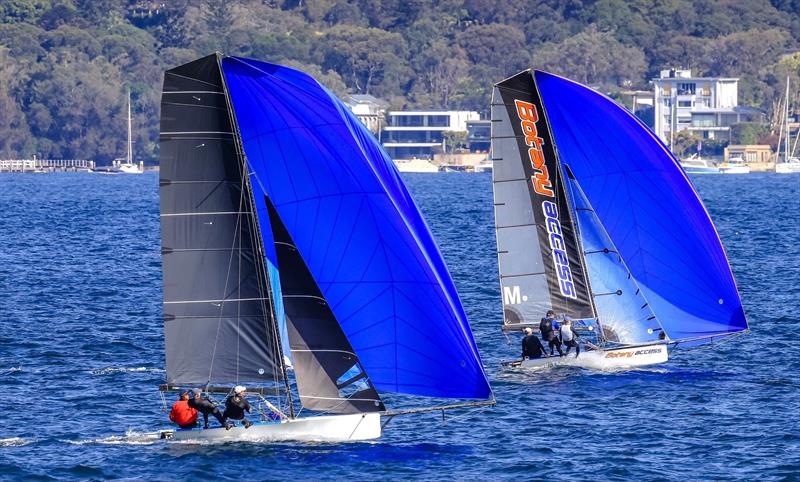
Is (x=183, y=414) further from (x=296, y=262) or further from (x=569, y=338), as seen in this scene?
(x=569, y=338)

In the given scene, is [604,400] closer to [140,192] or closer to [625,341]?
[625,341]

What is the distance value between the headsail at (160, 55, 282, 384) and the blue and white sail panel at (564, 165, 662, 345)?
37.3 ft

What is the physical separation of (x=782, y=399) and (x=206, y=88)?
1371cm

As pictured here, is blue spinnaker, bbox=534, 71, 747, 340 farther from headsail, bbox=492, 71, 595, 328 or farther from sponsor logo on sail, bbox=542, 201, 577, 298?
sponsor logo on sail, bbox=542, 201, 577, 298

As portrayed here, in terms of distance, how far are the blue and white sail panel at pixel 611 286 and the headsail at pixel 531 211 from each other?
12.4 inches

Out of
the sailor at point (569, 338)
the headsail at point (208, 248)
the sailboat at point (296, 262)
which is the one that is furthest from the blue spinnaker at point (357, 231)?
the sailor at point (569, 338)

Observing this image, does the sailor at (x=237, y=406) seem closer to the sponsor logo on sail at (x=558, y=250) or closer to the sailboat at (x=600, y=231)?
the sailboat at (x=600, y=231)

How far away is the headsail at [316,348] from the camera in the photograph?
2561cm

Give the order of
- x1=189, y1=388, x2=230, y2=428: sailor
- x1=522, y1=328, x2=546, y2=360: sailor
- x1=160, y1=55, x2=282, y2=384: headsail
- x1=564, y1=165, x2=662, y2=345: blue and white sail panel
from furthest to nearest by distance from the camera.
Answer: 1. x1=564, y1=165, x2=662, y2=345: blue and white sail panel
2. x1=522, y1=328, x2=546, y2=360: sailor
3. x1=189, y1=388, x2=230, y2=428: sailor
4. x1=160, y1=55, x2=282, y2=384: headsail

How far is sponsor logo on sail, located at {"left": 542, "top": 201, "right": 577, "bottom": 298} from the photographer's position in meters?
35.0

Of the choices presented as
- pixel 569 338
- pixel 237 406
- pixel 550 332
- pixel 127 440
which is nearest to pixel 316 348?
pixel 237 406

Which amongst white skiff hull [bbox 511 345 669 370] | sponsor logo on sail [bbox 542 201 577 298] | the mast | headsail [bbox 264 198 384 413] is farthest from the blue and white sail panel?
the mast

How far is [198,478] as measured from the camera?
80.1ft

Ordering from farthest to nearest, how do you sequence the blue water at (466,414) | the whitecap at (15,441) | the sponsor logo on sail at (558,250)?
the sponsor logo on sail at (558,250), the whitecap at (15,441), the blue water at (466,414)
